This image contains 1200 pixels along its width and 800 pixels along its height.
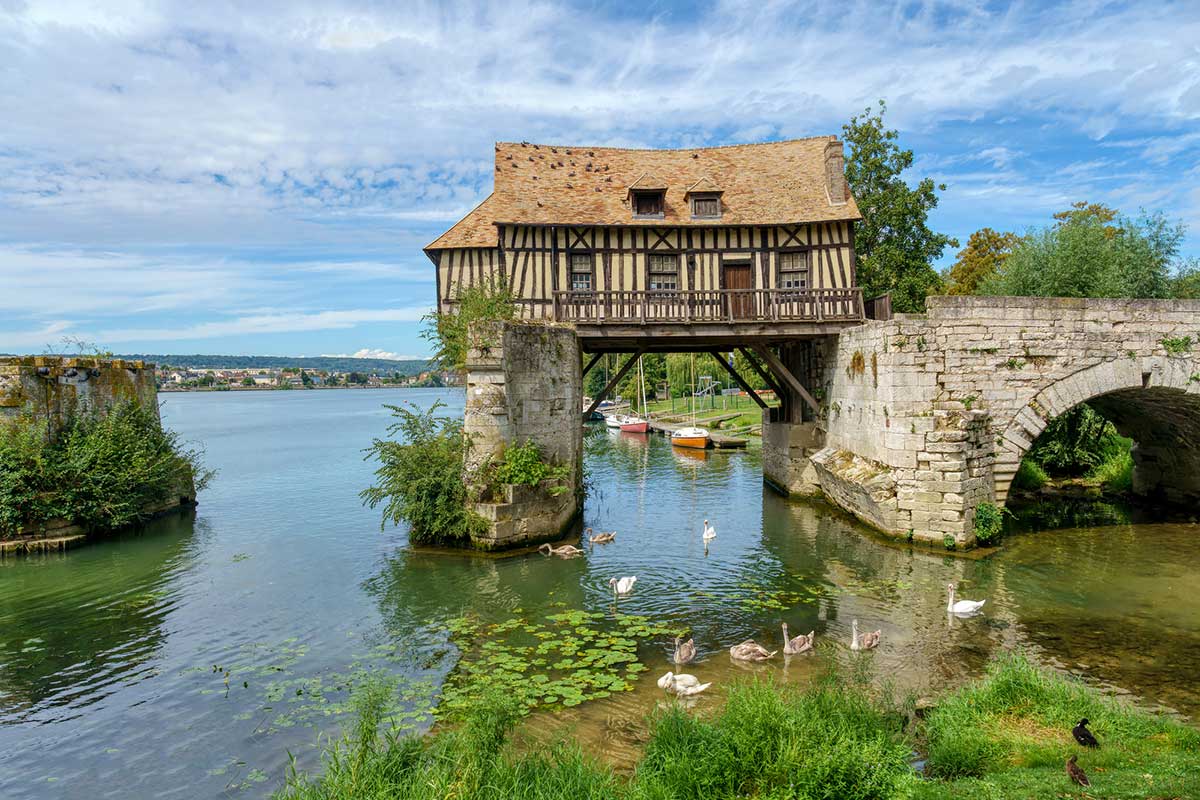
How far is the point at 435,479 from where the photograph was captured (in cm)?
1259

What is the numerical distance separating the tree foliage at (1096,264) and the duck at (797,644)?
15621mm

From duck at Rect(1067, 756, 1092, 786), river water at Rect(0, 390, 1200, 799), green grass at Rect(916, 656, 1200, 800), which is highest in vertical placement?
duck at Rect(1067, 756, 1092, 786)

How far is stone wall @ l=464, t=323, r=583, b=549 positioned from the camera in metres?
12.8

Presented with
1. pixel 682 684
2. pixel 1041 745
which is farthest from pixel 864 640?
pixel 1041 745

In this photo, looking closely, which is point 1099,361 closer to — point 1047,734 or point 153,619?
point 1047,734

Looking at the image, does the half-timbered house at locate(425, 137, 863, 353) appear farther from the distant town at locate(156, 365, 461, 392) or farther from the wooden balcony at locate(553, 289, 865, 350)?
the distant town at locate(156, 365, 461, 392)

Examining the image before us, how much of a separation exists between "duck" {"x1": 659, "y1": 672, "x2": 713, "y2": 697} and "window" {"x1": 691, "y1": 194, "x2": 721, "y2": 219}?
42.2ft

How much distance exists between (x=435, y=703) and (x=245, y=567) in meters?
7.47

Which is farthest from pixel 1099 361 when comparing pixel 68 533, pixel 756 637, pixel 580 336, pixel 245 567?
pixel 68 533

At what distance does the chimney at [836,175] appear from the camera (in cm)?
1745

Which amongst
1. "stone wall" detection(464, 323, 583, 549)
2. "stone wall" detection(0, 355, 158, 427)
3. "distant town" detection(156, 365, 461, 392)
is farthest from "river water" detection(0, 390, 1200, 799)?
"distant town" detection(156, 365, 461, 392)

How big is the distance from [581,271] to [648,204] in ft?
7.96

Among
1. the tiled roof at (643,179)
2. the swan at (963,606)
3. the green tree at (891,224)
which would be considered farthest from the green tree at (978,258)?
the swan at (963,606)

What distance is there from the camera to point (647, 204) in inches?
687
